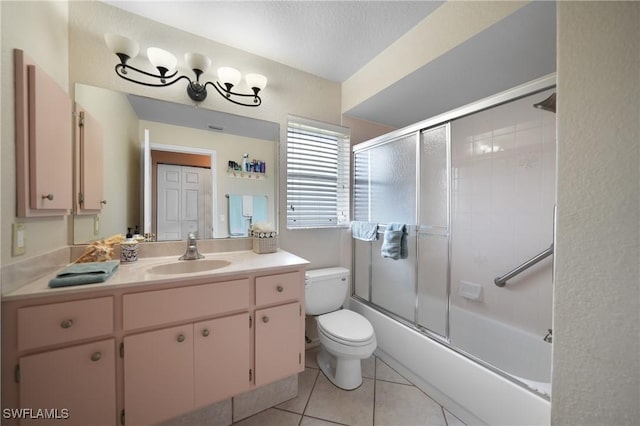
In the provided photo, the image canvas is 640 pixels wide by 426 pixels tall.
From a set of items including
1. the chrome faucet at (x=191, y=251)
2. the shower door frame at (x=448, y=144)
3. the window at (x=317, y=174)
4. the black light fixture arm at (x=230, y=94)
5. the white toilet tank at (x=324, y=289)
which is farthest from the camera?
the window at (x=317, y=174)

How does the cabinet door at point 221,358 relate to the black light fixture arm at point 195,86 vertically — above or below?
below

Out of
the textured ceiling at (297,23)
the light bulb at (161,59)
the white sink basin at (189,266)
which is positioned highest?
the textured ceiling at (297,23)

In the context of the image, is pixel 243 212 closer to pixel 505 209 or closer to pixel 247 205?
pixel 247 205

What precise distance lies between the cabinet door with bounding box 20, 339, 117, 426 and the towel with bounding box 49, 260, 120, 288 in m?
0.26

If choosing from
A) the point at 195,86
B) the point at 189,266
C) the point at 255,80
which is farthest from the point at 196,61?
the point at 189,266

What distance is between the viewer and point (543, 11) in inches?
40.3

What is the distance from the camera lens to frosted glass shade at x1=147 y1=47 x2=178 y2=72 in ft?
4.47

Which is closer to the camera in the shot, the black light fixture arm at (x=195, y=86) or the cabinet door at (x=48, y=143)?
the cabinet door at (x=48, y=143)

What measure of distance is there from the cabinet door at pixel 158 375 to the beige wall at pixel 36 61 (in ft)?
1.98

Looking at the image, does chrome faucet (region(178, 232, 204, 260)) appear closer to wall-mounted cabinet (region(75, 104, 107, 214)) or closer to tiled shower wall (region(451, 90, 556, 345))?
wall-mounted cabinet (region(75, 104, 107, 214))

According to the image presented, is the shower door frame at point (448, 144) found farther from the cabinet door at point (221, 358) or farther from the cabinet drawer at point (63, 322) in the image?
the cabinet drawer at point (63, 322)

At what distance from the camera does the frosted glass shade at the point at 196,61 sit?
1425 millimetres

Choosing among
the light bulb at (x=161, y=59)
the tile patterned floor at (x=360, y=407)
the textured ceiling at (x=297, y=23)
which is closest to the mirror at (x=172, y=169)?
the light bulb at (x=161, y=59)

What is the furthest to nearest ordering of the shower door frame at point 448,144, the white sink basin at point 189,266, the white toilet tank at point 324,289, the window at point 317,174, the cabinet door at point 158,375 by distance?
1. the window at point 317,174
2. the white toilet tank at point 324,289
3. the white sink basin at point 189,266
4. the shower door frame at point 448,144
5. the cabinet door at point 158,375
